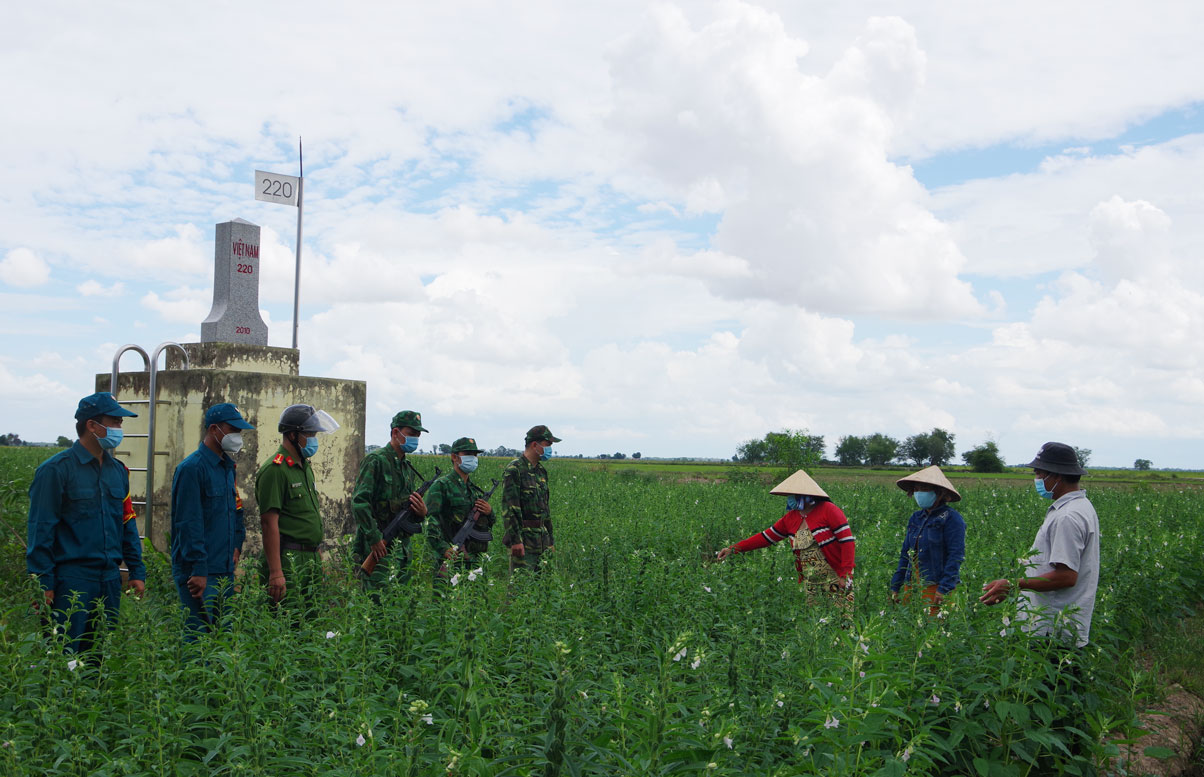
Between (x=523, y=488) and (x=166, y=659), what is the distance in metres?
4.44

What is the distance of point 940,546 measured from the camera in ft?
22.6

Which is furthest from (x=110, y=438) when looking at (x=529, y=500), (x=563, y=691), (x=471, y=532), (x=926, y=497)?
(x=926, y=497)

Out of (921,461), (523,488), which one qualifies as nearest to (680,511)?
(523,488)

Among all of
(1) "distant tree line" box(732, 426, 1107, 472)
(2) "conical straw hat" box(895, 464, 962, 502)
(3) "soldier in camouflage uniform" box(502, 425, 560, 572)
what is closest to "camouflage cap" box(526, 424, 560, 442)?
(3) "soldier in camouflage uniform" box(502, 425, 560, 572)

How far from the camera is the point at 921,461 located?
4592 inches

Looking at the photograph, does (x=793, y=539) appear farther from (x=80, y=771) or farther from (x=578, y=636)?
(x=80, y=771)

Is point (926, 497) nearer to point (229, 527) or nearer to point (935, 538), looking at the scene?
point (935, 538)

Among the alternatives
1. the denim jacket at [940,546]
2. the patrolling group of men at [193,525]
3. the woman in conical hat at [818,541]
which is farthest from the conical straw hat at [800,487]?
the patrolling group of men at [193,525]

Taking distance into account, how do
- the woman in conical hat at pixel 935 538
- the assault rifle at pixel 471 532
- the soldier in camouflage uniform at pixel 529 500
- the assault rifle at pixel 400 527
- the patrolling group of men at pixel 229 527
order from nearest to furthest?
1. the patrolling group of men at pixel 229 527
2. the woman in conical hat at pixel 935 538
3. the assault rifle at pixel 400 527
4. the assault rifle at pixel 471 532
5. the soldier in camouflage uniform at pixel 529 500

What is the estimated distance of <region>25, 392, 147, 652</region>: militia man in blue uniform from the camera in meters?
5.66

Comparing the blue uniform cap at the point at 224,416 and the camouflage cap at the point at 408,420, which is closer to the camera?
the blue uniform cap at the point at 224,416

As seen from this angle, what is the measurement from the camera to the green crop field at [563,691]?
330 cm

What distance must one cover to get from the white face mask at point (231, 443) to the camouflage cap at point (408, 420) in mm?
1758

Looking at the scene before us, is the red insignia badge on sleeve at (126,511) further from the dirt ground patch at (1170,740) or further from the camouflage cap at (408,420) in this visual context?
Answer: the dirt ground patch at (1170,740)
